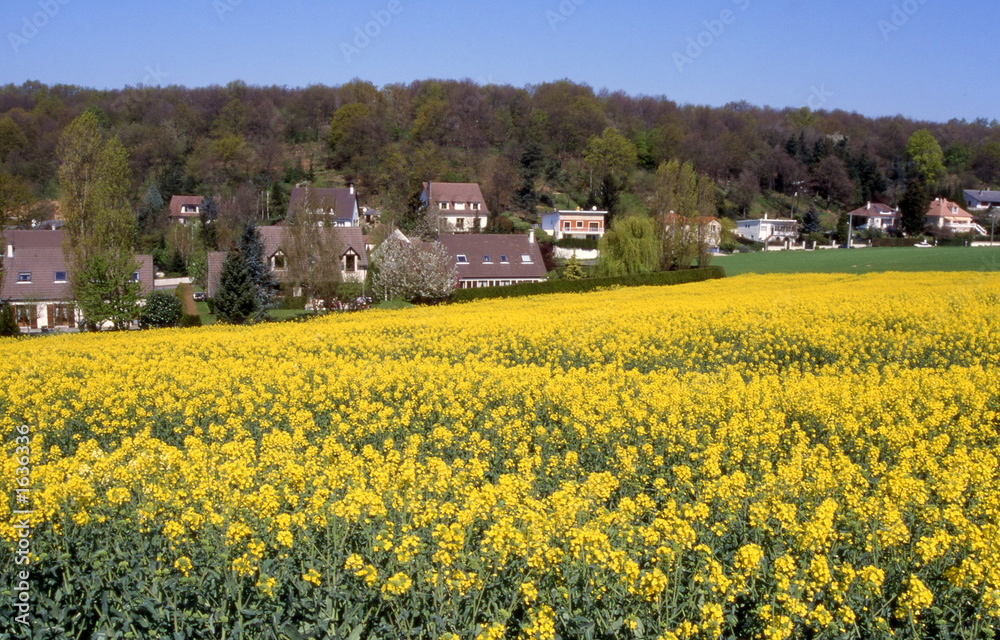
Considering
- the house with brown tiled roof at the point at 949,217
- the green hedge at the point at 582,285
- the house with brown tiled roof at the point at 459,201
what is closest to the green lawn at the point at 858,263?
the green hedge at the point at 582,285

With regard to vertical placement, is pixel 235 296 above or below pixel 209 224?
below

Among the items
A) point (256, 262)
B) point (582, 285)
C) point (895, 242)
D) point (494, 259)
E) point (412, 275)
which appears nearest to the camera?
point (256, 262)

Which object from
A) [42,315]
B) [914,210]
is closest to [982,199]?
[914,210]

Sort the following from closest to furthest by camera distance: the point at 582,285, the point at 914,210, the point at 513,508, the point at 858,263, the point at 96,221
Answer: the point at 513,508
the point at 96,221
the point at 582,285
the point at 858,263
the point at 914,210

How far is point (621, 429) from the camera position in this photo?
8.31m

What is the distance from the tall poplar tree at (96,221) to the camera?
2891 cm

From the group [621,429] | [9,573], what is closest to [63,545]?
[9,573]

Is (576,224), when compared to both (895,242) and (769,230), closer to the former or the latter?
(769,230)

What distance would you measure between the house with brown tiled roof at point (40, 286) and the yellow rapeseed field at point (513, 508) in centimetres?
3563

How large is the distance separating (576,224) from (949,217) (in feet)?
220

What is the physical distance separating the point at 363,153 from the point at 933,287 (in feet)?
323

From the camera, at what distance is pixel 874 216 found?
114 metres

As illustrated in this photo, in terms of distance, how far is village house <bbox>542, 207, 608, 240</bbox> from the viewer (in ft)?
297

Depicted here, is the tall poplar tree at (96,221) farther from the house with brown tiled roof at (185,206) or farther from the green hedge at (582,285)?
the house with brown tiled roof at (185,206)
